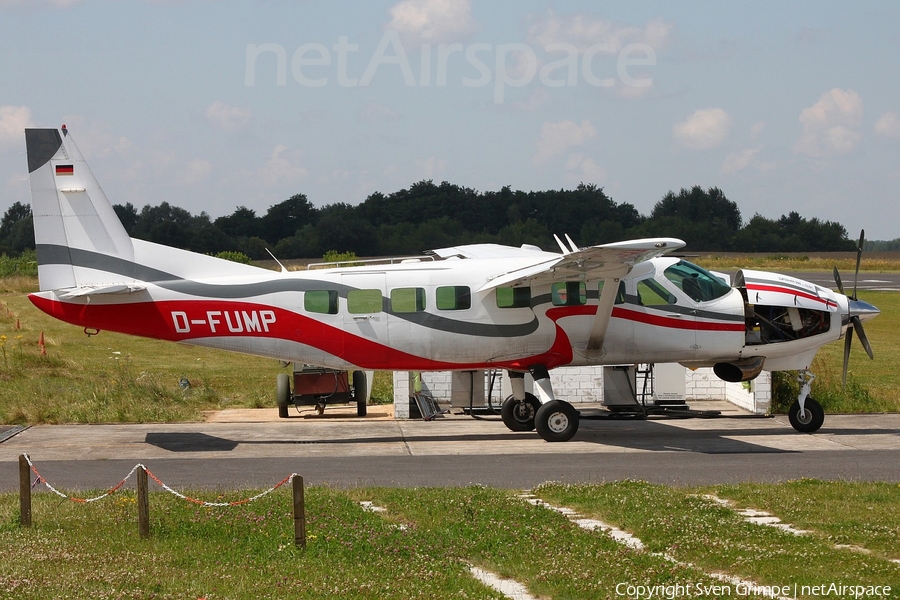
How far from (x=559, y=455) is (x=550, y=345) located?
2591 millimetres

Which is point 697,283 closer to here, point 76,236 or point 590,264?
point 590,264

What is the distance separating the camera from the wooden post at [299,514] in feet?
32.9

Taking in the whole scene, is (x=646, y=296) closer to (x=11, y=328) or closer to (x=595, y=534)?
(x=595, y=534)

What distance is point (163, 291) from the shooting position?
61.3 feet

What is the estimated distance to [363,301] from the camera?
19.2 meters

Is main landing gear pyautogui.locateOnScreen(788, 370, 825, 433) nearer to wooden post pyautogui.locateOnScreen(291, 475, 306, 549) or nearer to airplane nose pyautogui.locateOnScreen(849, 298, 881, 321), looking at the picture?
airplane nose pyautogui.locateOnScreen(849, 298, 881, 321)

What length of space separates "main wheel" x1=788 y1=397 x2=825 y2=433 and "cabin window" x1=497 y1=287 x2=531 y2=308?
5.82 m

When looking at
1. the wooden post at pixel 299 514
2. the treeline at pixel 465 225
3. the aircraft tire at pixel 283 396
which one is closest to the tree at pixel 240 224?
the treeline at pixel 465 225

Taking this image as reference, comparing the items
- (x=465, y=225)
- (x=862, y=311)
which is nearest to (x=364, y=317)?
(x=862, y=311)

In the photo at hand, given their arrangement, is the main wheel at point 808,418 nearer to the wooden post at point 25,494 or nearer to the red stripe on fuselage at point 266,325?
the red stripe on fuselage at point 266,325

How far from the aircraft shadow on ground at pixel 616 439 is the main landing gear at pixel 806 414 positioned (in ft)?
0.68

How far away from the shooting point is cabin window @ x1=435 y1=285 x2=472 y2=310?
19.2m

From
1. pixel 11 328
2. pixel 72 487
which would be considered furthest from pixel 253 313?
pixel 11 328

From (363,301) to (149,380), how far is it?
7809mm
